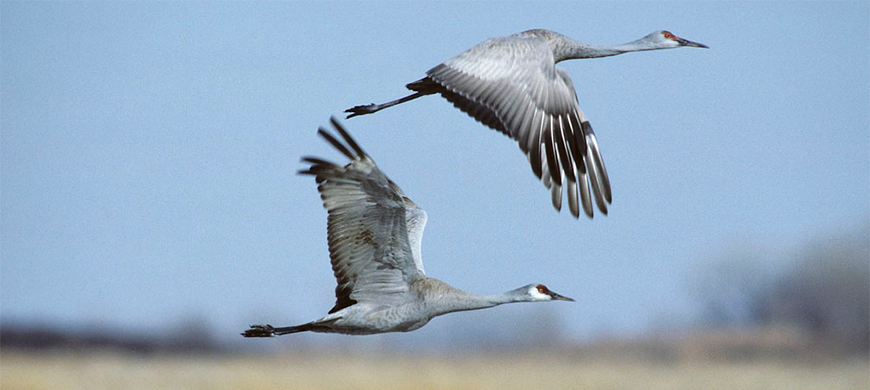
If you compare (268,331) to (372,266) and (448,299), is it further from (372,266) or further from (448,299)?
(448,299)

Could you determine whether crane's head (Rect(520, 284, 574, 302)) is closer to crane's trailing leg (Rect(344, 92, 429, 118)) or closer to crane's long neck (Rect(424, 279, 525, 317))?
crane's long neck (Rect(424, 279, 525, 317))

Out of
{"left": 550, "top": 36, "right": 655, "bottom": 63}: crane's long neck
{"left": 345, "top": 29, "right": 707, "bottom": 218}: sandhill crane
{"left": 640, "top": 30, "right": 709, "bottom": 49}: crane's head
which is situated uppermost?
{"left": 640, "top": 30, "right": 709, "bottom": 49}: crane's head

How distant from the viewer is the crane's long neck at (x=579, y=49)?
27.6ft

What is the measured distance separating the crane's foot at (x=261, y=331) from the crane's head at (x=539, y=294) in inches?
72.3

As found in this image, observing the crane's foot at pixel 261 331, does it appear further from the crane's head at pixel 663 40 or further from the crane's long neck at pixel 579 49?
the crane's head at pixel 663 40

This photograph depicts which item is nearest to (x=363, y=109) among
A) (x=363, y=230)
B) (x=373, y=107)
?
(x=373, y=107)

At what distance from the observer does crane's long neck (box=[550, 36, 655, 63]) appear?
8.40 meters

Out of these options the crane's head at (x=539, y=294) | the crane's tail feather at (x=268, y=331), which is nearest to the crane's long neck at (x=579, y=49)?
the crane's head at (x=539, y=294)

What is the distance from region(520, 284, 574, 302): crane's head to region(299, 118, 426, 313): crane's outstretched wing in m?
0.77

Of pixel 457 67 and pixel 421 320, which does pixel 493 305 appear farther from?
pixel 457 67

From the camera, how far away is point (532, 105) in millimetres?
7500

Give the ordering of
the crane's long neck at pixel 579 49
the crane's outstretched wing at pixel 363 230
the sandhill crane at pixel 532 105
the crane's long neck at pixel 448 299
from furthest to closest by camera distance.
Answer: the crane's long neck at pixel 579 49
the sandhill crane at pixel 532 105
the crane's long neck at pixel 448 299
the crane's outstretched wing at pixel 363 230

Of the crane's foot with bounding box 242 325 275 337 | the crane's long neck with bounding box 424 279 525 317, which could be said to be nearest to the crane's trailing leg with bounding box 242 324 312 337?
the crane's foot with bounding box 242 325 275 337

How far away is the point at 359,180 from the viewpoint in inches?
277
